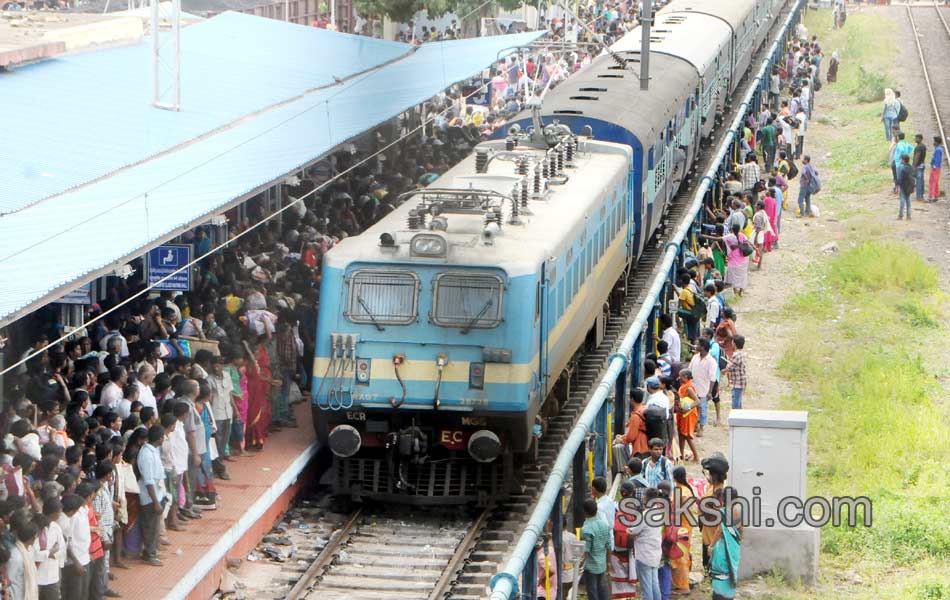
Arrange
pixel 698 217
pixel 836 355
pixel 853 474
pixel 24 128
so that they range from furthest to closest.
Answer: pixel 698 217
pixel 836 355
pixel 24 128
pixel 853 474

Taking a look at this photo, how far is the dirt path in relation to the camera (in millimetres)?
17688

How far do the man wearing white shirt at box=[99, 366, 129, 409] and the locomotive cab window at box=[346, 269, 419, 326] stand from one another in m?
2.10

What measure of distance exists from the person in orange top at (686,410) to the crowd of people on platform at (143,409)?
13.4 feet

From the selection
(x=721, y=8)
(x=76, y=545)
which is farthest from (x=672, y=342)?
(x=721, y=8)

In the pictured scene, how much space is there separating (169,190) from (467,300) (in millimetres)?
3632

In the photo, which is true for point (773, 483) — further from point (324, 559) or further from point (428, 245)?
point (324, 559)

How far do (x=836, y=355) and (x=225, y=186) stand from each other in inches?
364

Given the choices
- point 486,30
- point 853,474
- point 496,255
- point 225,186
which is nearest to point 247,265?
point 225,186

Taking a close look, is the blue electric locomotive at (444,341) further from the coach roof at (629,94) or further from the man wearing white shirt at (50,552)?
the coach roof at (629,94)

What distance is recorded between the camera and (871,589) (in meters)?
13.1

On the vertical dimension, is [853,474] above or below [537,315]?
below

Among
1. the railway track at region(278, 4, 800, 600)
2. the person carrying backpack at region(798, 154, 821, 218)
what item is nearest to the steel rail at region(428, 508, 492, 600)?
the railway track at region(278, 4, 800, 600)

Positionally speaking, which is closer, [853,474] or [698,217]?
[853,474]

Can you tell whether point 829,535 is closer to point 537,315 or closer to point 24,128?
point 537,315
